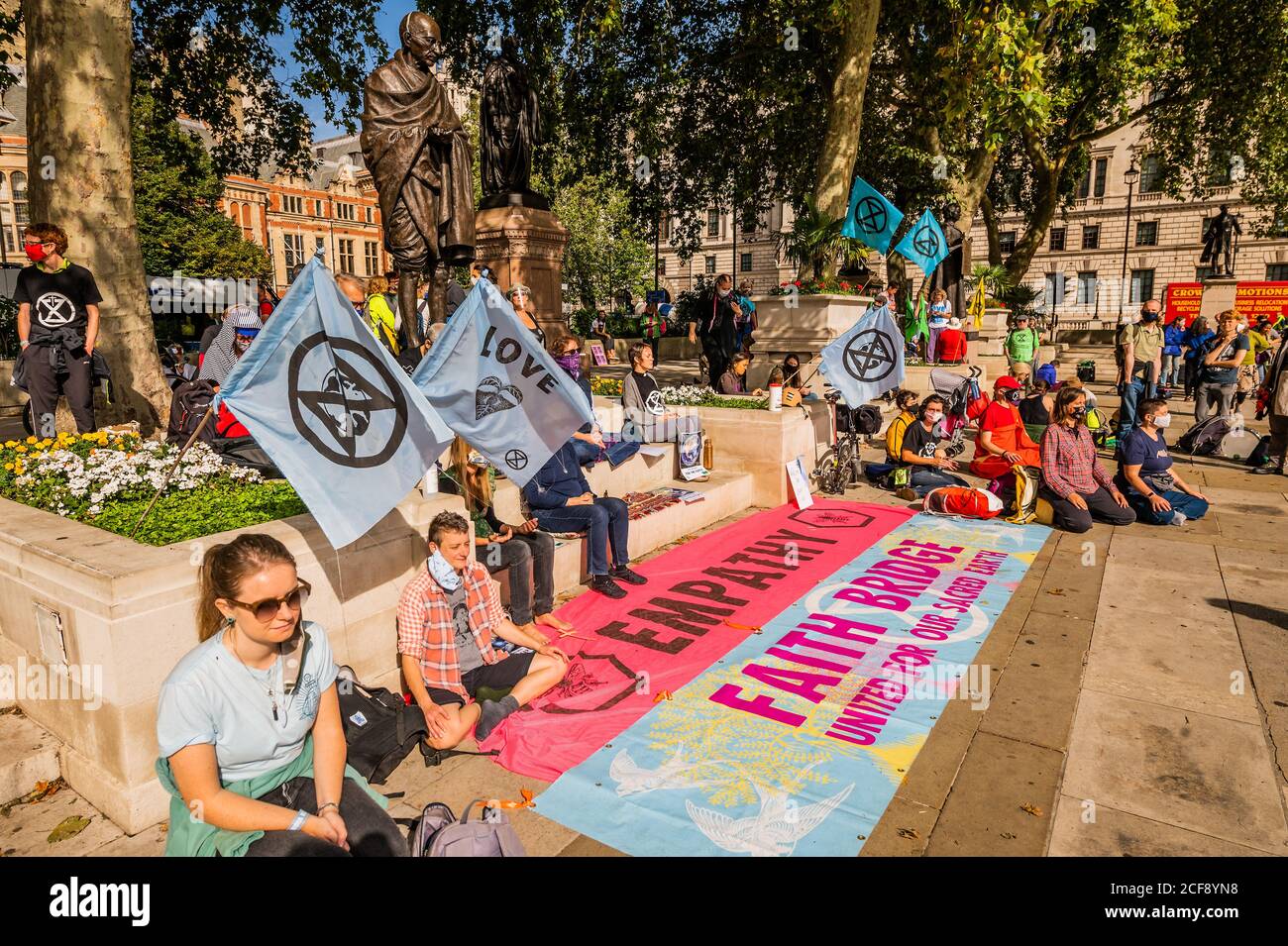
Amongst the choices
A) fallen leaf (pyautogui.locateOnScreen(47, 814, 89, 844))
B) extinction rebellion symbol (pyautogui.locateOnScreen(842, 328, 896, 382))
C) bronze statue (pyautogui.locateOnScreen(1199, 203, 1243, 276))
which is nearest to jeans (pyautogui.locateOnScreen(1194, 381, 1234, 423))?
extinction rebellion symbol (pyautogui.locateOnScreen(842, 328, 896, 382))

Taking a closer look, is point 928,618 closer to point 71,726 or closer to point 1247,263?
point 71,726

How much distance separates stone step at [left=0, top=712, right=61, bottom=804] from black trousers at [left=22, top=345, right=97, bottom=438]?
369 centimetres

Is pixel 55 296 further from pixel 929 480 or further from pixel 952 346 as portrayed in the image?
pixel 952 346

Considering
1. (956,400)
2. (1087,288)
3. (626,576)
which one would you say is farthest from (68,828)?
(1087,288)

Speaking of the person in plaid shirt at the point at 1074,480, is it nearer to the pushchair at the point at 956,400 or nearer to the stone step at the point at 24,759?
the pushchair at the point at 956,400

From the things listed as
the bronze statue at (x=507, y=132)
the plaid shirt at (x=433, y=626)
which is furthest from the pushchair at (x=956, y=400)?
the plaid shirt at (x=433, y=626)

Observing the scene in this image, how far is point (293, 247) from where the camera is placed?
3445 inches

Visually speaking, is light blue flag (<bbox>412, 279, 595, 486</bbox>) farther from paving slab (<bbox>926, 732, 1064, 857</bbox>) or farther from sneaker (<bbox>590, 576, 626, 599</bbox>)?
paving slab (<bbox>926, 732, 1064, 857</bbox>)

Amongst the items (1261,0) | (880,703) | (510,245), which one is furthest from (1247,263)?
(880,703)

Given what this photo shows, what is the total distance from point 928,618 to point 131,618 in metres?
5.38

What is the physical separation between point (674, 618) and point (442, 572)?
7.94ft

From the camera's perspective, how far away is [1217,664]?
17.3 ft

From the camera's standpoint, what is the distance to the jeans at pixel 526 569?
572cm

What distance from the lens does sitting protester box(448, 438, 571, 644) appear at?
573cm
